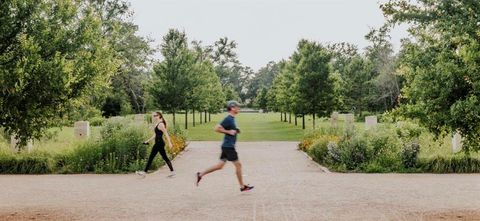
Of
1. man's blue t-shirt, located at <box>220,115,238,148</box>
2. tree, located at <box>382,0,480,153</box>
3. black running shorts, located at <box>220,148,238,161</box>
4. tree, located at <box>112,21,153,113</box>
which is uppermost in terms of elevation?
tree, located at <box>112,21,153,113</box>

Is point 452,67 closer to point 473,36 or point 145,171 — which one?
point 473,36

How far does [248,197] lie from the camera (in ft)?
34.6

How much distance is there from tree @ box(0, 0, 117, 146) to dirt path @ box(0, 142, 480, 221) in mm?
1667

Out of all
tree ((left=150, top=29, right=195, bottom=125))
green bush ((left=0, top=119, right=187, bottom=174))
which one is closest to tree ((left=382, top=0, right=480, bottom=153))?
green bush ((left=0, top=119, right=187, bottom=174))

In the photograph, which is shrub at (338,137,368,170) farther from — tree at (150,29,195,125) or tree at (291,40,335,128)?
tree at (150,29,195,125)

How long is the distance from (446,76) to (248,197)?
4.40 m

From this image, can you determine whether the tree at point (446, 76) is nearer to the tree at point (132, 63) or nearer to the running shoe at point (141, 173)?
the running shoe at point (141, 173)

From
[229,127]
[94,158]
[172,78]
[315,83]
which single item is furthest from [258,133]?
[229,127]

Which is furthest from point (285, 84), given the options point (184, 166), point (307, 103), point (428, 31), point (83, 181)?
point (428, 31)

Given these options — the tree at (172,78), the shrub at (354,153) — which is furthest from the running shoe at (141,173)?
the tree at (172,78)

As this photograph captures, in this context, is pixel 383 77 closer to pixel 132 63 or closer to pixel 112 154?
pixel 132 63

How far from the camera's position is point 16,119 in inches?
354

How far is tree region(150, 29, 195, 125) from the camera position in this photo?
37.2m

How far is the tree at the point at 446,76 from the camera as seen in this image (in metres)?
7.77
